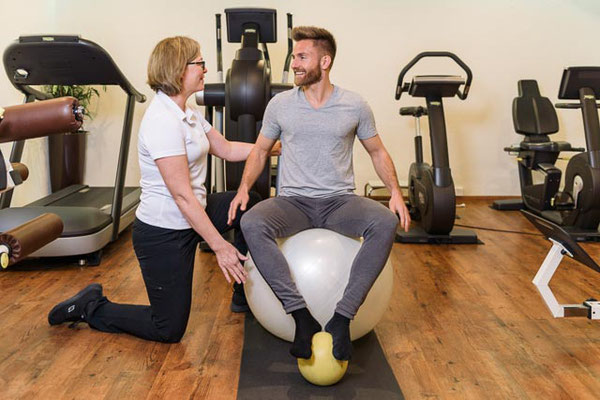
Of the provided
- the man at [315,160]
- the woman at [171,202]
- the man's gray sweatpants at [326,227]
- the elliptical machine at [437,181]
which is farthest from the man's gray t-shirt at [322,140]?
the elliptical machine at [437,181]

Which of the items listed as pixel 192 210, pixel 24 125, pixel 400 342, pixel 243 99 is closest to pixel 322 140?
pixel 192 210

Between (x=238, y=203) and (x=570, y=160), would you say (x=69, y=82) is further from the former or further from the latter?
(x=570, y=160)

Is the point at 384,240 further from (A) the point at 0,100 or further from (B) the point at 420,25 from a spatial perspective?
(B) the point at 420,25

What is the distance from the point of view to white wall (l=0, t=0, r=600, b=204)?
4.90 metres

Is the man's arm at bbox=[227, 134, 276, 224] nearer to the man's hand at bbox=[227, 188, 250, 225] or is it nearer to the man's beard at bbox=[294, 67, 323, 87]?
the man's hand at bbox=[227, 188, 250, 225]

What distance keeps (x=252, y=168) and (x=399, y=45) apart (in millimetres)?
2965

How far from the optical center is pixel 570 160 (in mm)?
3959

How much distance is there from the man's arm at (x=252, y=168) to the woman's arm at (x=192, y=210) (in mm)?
235

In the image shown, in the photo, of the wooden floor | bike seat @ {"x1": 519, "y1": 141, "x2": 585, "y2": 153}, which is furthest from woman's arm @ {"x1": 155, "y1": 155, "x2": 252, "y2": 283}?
bike seat @ {"x1": 519, "y1": 141, "x2": 585, "y2": 153}

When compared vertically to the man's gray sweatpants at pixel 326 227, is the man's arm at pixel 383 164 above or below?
above

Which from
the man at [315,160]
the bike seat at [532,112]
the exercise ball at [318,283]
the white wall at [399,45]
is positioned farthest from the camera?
the white wall at [399,45]

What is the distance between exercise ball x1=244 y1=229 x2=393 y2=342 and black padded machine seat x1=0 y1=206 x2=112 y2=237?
1393mm

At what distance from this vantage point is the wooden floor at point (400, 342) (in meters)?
1.99

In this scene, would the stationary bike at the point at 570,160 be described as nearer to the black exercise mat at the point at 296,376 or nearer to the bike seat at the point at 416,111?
the bike seat at the point at 416,111
